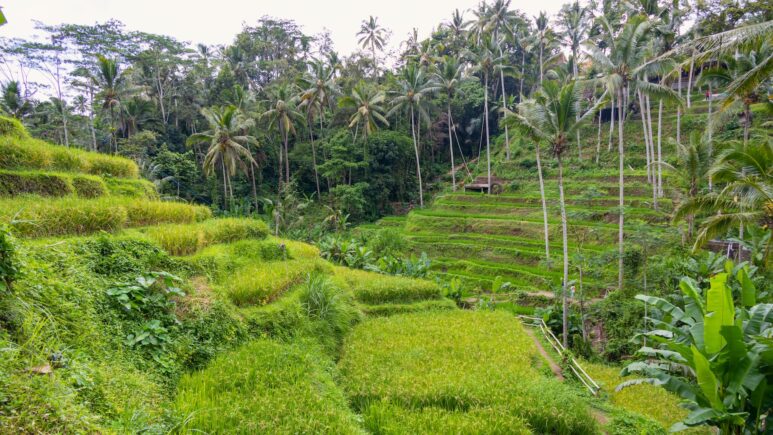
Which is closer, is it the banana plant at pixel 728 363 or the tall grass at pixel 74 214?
the banana plant at pixel 728 363

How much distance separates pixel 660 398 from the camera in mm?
9422

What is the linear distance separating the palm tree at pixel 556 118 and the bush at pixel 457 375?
560 cm

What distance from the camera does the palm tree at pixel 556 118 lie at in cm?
1315

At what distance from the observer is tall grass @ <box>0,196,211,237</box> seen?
18.3ft

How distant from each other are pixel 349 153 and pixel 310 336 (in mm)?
26533

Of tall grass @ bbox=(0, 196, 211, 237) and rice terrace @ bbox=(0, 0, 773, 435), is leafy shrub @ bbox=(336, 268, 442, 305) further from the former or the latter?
tall grass @ bbox=(0, 196, 211, 237)

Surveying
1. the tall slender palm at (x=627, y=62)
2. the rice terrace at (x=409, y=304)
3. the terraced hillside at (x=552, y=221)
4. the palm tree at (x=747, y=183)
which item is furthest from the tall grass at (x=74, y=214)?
the tall slender palm at (x=627, y=62)

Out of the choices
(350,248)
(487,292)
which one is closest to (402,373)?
(350,248)

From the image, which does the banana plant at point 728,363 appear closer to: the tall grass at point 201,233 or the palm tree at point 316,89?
the tall grass at point 201,233

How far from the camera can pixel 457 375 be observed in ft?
22.9

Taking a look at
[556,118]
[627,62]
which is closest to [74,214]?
[556,118]

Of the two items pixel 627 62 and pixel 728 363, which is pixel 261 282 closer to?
pixel 728 363

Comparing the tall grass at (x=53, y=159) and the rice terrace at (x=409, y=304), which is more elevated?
the tall grass at (x=53, y=159)

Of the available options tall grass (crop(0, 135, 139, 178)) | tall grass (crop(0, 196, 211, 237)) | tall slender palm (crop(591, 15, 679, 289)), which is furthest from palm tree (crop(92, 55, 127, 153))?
tall slender palm (crop(591, 15, 679, 289))
